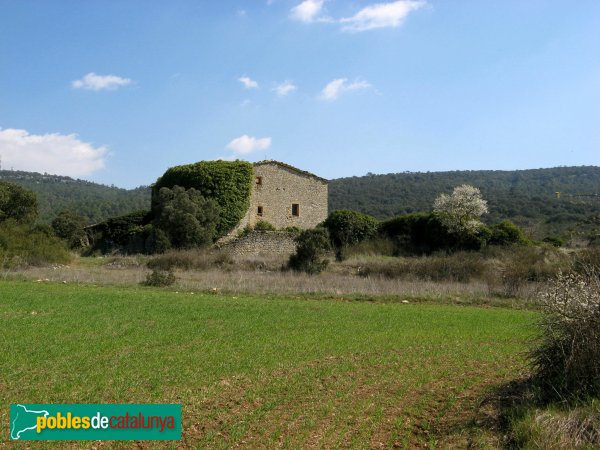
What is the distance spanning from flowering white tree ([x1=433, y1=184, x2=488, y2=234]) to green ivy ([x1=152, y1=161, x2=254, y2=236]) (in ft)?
42.7

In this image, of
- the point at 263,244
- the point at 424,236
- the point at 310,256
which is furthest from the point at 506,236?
the point at 263,244

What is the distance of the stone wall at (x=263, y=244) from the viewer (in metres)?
34.0

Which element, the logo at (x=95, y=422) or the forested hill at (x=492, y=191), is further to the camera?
the forested hill at (x=492, y=191)

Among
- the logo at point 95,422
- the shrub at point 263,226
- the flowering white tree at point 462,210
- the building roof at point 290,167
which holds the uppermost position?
the building roof at point 290,167

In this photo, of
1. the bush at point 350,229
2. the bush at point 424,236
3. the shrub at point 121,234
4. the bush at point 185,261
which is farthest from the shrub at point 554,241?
the shrub at point 121,234

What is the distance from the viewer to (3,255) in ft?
85.1

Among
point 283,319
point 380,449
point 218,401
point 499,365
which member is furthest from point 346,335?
point 380,449

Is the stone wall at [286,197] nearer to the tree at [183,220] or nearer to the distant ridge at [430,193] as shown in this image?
the tree at [183,220]

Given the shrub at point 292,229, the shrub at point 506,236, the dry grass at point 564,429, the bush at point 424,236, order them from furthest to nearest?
the shrub at point 292,229, the bush at point 424,236, the shrub at point 506,236, the dry grass at point 564,429

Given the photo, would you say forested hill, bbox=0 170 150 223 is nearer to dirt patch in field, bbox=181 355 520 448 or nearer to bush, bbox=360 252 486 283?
bush, bbox=360 252 486 283

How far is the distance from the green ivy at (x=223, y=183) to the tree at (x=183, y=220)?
2870 millimetres

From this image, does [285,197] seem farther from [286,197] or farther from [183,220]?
[183,220]

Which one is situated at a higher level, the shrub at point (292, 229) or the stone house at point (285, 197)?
the stone house at point (285, 197)

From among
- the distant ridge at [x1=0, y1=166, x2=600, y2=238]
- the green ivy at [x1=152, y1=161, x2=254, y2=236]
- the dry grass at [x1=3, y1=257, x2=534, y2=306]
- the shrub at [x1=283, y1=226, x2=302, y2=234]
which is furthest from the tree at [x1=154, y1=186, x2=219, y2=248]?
the distant ridge at [x1=0, y1=166, x2=600, y2=238]
